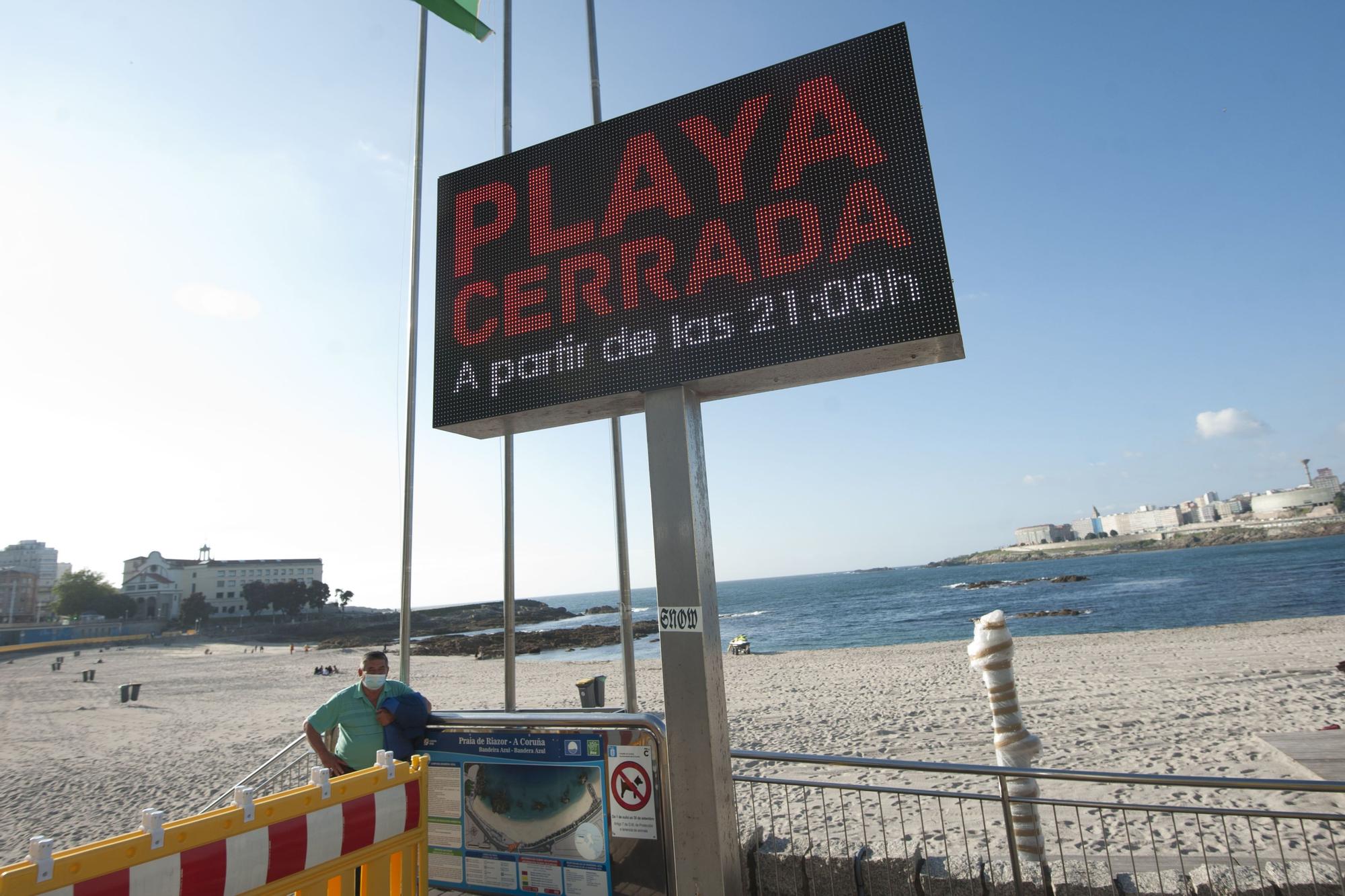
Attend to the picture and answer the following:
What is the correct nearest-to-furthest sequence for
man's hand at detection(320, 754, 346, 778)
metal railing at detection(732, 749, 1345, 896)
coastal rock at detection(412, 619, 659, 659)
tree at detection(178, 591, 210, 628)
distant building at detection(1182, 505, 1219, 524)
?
metal railing at detection(732, 749, 1345, 896) → man's hand at detection(320, 754, 346, 778) → coastal rock at detection(412, 619, 659, 659) → tree at detection(178, 591, 210, 628) → distant building at detection(1182, 505, 1219, 524)

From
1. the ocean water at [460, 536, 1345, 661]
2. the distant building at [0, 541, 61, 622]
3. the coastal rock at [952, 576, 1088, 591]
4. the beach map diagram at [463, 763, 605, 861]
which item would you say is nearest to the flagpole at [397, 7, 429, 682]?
the beach map diagram at [463, 763, 605, 861]

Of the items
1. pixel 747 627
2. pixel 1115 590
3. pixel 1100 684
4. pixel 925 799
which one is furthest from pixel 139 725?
pixel 1115 590

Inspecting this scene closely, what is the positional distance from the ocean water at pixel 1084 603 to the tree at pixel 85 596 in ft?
205

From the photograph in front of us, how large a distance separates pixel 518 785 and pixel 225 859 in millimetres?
1800

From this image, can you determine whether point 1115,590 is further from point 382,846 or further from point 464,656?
point 382,846

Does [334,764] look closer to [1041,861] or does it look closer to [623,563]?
[623,563]

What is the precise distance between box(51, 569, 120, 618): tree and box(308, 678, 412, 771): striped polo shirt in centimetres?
12509

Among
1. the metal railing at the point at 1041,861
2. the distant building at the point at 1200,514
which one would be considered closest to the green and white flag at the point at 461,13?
the metal railing at the point at 1041,861

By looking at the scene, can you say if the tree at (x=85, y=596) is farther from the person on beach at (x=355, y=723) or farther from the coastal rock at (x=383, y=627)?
the person on beach at (x=355, y=723)

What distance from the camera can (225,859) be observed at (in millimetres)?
2533

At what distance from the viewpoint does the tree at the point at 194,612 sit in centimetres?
9788

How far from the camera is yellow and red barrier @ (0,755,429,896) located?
7.15 feet

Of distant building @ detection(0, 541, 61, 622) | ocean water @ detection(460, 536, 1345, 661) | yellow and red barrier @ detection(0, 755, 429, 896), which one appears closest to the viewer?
yellow and red barrier @ detection(0, 755, 429, 896)

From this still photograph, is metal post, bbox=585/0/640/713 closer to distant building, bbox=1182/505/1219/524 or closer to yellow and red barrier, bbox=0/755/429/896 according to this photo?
yellow and red barrier, bbox=0/755/429/896
